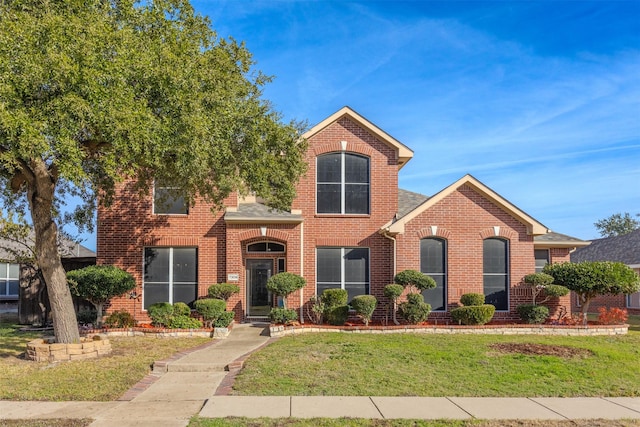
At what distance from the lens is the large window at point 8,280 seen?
29.0m

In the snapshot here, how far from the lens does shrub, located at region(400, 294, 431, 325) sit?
16.4 meters

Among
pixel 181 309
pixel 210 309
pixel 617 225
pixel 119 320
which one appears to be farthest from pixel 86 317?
pixel 617 225

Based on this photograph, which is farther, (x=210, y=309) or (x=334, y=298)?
(x=334, y=298)

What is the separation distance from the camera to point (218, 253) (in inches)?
719

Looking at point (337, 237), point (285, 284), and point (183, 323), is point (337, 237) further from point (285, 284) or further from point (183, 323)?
point (183, 323)

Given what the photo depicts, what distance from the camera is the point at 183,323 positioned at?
53.0 ft

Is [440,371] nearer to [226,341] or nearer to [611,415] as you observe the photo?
[611,415]

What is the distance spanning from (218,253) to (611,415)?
1288cm

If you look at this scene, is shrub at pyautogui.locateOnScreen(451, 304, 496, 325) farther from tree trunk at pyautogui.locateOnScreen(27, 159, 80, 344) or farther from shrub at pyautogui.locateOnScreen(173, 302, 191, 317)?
tree trunk at pyautogui.locateOnScreen(27, 159, 80, 344)

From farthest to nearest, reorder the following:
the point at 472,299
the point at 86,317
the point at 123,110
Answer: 1. the point at 86,317
2. the point at 472,299
3. the point at 123,110

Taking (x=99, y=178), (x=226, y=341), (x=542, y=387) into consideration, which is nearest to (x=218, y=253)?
(x=226, y=341)

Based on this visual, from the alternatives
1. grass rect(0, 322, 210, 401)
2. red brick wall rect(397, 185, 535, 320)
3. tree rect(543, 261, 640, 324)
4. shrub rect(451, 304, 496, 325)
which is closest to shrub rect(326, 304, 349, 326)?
red brick wall rect(397, 185, 535, 320)

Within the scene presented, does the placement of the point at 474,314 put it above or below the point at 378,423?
above

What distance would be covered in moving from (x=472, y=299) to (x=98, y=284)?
11415mm
